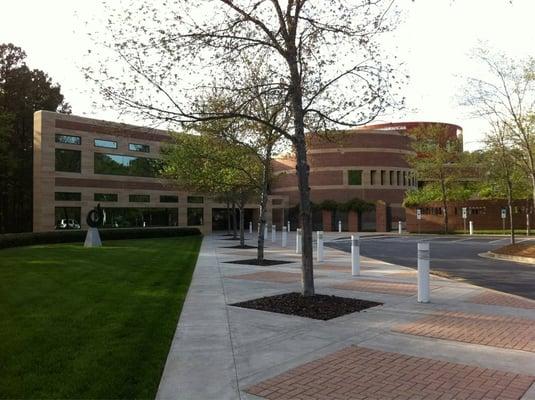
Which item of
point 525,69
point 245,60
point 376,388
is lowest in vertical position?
point 376,388

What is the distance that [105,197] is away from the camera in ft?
135

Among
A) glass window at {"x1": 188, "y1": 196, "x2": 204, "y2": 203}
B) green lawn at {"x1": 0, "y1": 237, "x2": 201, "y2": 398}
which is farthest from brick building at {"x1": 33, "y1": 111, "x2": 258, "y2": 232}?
green lawn at {"x1": 0, "y1": 237, "x2": 201, "y2": 398}

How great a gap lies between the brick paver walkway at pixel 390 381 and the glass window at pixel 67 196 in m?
35.9

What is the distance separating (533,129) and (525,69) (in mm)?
2510

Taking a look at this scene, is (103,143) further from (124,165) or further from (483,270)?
(483,270)

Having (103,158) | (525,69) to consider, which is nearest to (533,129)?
(525,69)

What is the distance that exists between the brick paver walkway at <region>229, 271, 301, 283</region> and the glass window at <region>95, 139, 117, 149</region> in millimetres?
29221

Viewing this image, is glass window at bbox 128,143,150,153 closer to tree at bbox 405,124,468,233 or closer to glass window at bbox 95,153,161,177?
glass window at bbox 95,153,161,177

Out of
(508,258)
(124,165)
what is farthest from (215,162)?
(124,165)

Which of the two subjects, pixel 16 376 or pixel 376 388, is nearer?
pixel 376 388

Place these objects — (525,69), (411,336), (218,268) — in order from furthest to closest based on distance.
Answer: (525,69) → (218,268) → (411,336)

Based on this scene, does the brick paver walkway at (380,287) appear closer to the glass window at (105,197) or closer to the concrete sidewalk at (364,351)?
the concrete sidewalk at (364,351)

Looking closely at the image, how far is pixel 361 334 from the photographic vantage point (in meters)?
7.04

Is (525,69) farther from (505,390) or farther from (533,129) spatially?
(505,390)
